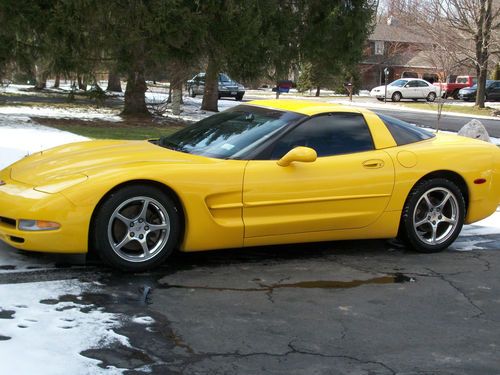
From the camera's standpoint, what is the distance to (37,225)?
462cm

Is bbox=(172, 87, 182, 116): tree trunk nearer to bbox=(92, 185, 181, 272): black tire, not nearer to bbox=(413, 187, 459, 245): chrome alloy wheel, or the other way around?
bbox=(413, 187, 459, 245): chrome alloy wheel

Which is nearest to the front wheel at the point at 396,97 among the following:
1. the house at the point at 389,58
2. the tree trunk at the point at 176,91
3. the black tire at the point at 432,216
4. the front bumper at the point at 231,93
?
the front bumper at the point at 231,93

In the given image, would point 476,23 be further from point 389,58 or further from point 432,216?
point 432,216

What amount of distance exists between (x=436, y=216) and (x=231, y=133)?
210cm

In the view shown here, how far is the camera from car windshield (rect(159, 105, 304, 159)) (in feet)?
17.9

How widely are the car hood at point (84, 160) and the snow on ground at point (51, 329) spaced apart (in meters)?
0.86

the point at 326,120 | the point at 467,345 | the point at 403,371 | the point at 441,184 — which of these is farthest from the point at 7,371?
the point at 441,184

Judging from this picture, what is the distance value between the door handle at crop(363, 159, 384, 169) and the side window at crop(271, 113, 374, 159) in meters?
0.15

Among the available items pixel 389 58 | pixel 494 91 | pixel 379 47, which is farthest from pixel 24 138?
pixel 379 47

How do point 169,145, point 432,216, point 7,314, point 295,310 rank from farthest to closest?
point 432,216, point 169,145, point 295,310, point 7,314

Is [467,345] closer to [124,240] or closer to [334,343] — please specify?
[334,343]

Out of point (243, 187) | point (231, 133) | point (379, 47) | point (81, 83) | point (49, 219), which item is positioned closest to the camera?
point (49, 219)

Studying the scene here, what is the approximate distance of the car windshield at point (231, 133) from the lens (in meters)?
5.45

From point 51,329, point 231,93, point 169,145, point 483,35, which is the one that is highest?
point 483,35
